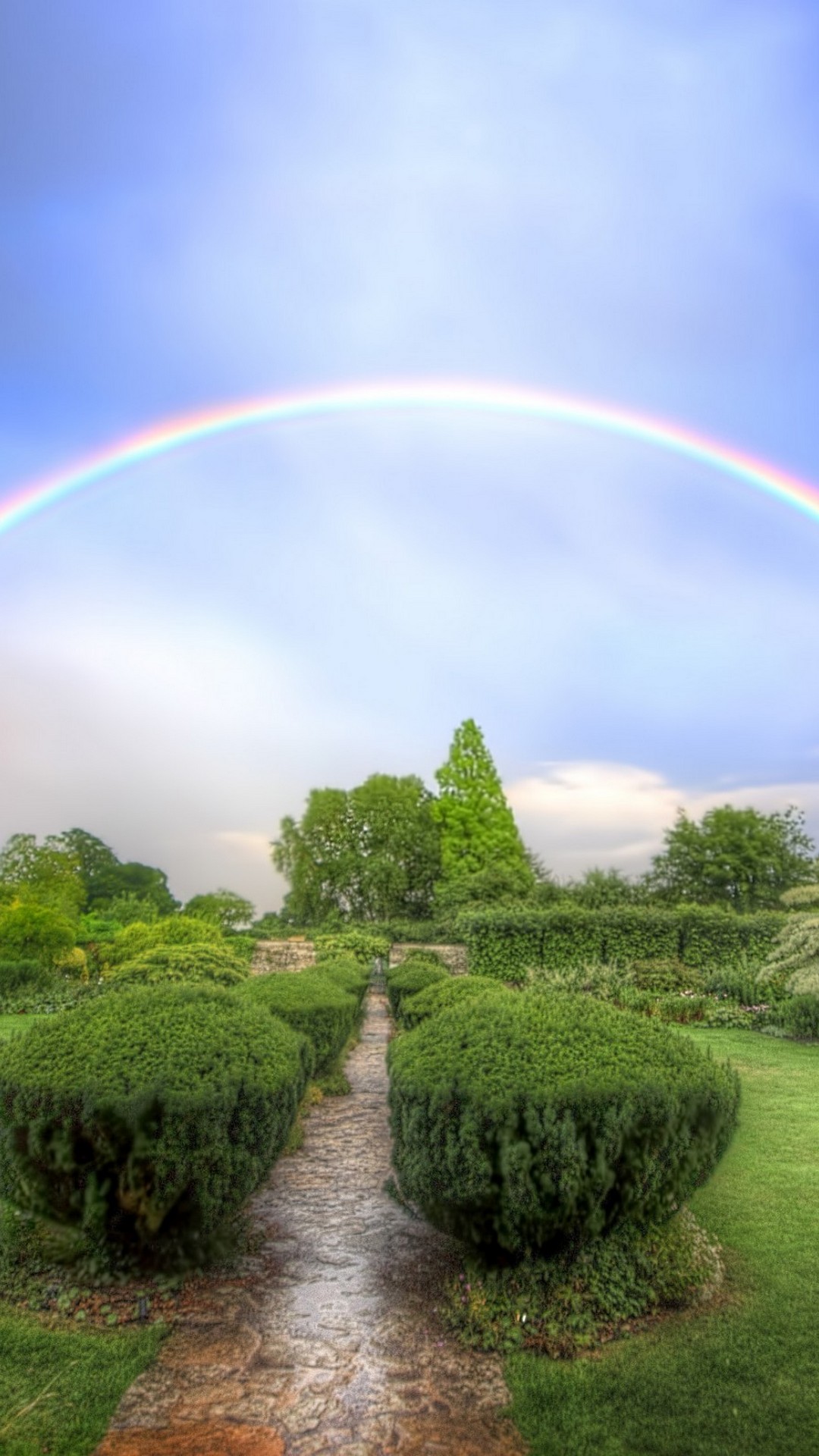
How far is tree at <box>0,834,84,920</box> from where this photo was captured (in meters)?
35.8

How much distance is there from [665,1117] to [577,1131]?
1.55ft

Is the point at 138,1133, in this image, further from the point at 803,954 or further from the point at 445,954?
the point at 445,954

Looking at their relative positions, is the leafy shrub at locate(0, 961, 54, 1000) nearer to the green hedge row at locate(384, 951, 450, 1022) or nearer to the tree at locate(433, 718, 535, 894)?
the green hedge row at locate(384, 951, 450, 1022)

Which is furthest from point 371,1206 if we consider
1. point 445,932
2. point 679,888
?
point 679,888

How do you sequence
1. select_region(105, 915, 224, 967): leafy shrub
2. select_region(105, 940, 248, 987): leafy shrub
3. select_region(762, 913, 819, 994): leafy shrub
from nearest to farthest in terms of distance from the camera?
select_region(762, 913, 819, 994): leafy shrub
select_region(105, 940, 248, 987): leafy shrub
select_region(105, 915, 224, 967): leafy shrub

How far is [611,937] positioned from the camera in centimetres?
1994

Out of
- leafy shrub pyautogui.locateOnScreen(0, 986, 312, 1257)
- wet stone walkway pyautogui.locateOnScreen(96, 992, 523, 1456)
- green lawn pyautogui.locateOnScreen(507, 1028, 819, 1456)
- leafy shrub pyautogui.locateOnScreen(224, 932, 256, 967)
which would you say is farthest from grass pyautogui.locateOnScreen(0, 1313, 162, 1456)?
leafy shrub pyautogui.locateOnScreen(224, 932, 256, 967)

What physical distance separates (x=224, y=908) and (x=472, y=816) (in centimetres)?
1142

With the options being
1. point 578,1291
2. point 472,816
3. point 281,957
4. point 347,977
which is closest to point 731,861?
point 472,816

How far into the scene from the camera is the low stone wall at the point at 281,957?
22.4 meters

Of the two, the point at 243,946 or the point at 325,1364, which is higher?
the point at 243,946

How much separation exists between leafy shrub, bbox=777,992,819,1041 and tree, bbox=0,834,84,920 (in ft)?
96.0

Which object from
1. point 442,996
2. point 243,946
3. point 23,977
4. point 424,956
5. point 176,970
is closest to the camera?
point 442,996

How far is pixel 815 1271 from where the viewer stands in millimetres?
4645
